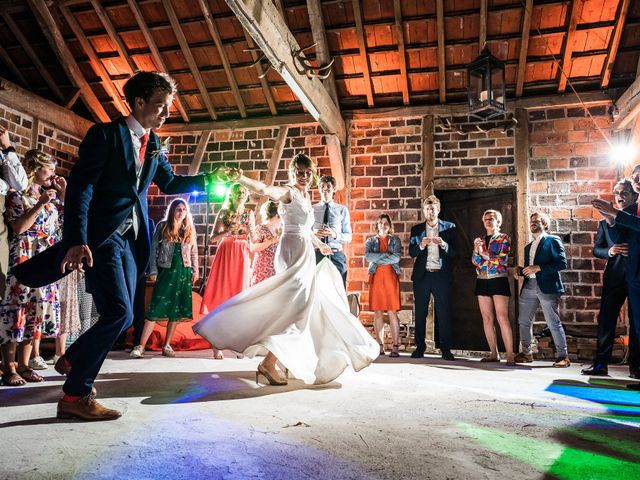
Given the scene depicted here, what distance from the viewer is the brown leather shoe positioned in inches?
81.7

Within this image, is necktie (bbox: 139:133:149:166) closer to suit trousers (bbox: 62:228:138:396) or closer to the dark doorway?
suit trousers (bbox: 62:228:138:396)

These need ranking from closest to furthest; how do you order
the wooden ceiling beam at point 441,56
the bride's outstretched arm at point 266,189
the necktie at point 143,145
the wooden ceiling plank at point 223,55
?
the necktie at point 143,145
the bride's outstretched arm at point 266,189
the wooden ceiling beam at point 441,56
the wooden ceiling plank at point 223,55

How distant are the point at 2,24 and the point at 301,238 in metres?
6.60

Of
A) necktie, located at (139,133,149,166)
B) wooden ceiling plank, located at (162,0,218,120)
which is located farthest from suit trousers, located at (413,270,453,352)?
wooden ceiling plank, located at (162,0,218,120)

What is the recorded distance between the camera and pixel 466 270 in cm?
677

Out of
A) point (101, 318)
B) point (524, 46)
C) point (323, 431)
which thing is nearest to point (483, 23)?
point (524, 46)

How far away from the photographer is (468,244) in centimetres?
679

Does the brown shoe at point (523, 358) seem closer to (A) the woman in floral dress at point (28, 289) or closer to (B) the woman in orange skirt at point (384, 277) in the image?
(B) the woman in orange skirt at point (384, 277)

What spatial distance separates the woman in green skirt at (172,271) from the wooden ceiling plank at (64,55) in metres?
3.80

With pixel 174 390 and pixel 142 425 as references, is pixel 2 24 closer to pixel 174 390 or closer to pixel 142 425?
pixel 174 390

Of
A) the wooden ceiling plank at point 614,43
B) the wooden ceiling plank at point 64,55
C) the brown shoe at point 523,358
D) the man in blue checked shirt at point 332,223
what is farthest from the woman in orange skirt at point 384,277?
the wooden ceiling plank at point 64,55

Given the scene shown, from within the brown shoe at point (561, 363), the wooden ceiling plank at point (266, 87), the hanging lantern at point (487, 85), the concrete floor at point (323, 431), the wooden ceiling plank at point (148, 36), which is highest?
the wooden ceiling plank at point (148, 36)

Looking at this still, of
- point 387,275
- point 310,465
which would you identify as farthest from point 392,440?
point 387,275

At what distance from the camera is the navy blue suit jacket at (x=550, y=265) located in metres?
4.92
